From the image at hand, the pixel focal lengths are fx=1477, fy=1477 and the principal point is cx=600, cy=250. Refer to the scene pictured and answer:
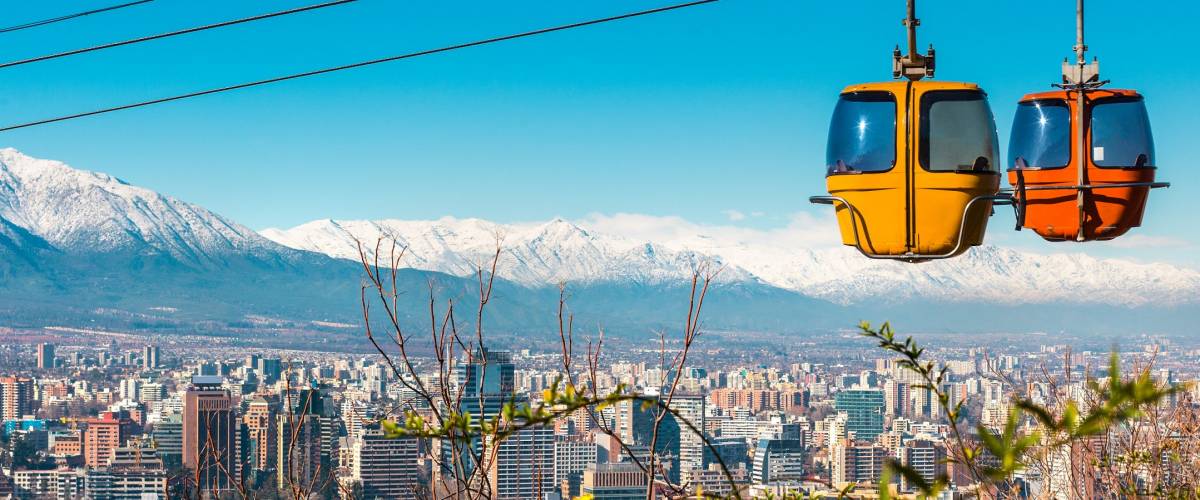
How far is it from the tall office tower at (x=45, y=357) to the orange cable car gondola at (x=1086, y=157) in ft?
320

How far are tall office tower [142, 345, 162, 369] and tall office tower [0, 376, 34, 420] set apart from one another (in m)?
27.0

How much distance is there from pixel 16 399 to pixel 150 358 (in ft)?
105

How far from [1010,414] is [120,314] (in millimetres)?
143710

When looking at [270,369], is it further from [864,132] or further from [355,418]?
[864,132]

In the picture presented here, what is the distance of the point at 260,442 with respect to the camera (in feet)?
107

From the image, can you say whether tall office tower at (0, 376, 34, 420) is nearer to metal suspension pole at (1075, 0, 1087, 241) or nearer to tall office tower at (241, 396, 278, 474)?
tall office tower at (241, 396, 278, 474)

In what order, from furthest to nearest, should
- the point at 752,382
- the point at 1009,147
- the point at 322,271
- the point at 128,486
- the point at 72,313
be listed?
the point at 322,271 < the point at 72,313 < the point at 752,382 < the point at 128,486 < the point at 1009,147

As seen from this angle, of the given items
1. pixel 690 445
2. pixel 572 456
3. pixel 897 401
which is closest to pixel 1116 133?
pixel 690 445

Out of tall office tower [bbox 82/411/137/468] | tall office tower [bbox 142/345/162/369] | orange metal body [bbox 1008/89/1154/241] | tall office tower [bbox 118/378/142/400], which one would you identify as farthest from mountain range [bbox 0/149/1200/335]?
orange metal body [bbox 1008/89/1154/241]

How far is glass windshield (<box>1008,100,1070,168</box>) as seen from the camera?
13.6ft

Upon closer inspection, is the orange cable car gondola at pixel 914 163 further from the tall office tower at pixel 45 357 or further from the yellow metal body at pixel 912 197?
the tall office tower at pixel 45 357

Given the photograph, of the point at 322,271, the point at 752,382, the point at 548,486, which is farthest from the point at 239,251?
the point at 548,486

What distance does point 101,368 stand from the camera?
93250 millimetres

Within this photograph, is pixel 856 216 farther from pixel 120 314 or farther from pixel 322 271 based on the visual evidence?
pixel 322 271
